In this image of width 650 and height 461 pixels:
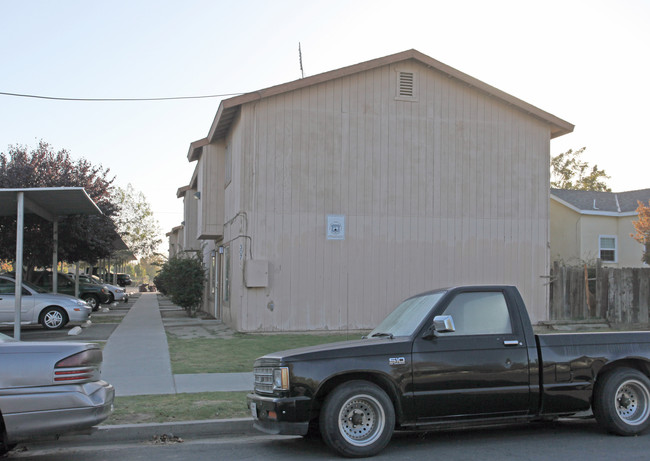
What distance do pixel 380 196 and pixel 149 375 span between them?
9433mm

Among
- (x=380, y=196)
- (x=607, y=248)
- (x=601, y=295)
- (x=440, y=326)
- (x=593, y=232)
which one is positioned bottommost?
(x=601, y=295)

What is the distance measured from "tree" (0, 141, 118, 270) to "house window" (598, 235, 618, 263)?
21.1 metres

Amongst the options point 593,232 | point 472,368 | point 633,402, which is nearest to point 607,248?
point 593,232

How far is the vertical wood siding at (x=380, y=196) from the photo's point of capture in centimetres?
1777

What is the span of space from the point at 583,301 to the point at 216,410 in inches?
589

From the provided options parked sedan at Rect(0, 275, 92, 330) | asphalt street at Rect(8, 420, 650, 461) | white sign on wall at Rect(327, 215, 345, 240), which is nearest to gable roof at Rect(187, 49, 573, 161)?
white sign on wall at Rect(327, 215, 345, 240)

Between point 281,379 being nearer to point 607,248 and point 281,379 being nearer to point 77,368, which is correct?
point 77,368

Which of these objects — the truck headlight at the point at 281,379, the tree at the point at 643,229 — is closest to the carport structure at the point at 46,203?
the truck headlight at the point at 281,379

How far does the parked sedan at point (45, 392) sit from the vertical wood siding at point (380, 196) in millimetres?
11222

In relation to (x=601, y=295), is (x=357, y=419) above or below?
below

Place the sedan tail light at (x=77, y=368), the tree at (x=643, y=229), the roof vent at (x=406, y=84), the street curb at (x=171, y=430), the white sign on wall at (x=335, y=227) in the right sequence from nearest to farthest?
the sedan tail light at (x=77, y=368)
the street curb at (x=171, y=430)
the white sign on wall at (x=335, y=227)
the roof vent at (x=406, y=84)
the tree at (x=643, y=229)

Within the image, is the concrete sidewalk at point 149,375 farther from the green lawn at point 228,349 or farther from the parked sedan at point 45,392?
the parked sedan at point 45,392

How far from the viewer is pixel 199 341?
1596 cm

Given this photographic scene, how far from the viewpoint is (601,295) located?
66.0 feet
